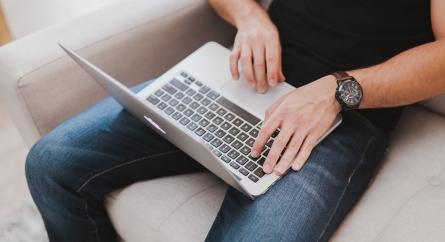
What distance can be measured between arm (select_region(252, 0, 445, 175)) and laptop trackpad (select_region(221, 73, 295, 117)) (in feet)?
0.23

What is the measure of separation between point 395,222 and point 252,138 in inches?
13.3

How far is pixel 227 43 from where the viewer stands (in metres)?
1.41

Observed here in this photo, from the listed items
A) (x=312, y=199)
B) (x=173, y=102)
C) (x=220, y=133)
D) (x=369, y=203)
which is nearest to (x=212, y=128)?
(x=220, y=133)

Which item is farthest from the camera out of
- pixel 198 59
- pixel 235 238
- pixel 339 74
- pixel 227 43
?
pixel 227 43

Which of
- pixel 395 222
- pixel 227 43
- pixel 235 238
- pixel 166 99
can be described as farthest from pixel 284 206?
pixel 227 43

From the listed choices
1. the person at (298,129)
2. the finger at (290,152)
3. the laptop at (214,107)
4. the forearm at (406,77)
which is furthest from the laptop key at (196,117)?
the forearm at (406,77)

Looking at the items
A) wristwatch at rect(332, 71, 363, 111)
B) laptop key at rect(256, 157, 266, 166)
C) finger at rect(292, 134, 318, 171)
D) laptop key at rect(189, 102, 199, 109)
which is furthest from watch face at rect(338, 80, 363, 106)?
laptop key at rect(189, 102, 199, 109)

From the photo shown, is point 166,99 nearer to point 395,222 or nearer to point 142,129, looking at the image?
point 142,129

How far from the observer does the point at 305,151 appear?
849 millimetres

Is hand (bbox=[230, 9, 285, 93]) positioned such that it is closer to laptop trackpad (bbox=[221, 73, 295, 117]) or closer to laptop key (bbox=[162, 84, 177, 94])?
laptop trackpad (bbox=[221, 73, 295, 117])

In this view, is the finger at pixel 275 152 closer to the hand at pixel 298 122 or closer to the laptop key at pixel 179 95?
the hand at pixel 298 122

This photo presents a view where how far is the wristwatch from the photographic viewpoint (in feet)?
2.89

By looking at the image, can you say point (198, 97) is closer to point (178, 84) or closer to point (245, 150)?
point (178, 84)

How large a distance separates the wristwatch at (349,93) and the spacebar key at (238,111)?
18 cm
